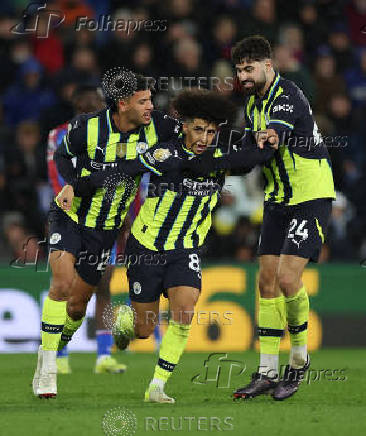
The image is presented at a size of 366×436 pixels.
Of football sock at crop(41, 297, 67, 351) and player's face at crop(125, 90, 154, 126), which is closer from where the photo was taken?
football sock at crop(41, 297, 67, 351)

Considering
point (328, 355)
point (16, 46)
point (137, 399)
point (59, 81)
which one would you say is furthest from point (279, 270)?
point (16, 46)

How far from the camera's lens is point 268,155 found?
303 inches

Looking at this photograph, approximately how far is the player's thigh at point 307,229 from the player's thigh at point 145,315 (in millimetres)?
991

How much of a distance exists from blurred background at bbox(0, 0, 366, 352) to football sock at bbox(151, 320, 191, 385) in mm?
4557

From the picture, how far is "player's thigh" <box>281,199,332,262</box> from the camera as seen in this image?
310 inches

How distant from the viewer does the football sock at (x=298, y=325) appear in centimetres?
802

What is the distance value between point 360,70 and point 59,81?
3.78 metres

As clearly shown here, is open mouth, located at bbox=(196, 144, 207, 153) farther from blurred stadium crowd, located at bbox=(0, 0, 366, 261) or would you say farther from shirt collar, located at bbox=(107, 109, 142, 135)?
blurred stadium crowd, located at bbox=(0, 0, 366, 261)

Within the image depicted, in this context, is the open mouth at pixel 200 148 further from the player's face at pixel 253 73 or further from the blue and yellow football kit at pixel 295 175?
the player's face at pixel 253 73

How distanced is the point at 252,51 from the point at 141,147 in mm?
1042

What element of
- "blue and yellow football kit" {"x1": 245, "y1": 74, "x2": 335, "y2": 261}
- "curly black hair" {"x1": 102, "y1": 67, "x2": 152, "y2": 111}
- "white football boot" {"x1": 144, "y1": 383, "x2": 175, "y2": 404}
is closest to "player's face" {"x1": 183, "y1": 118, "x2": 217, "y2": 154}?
"blue and yellow football kit" {"x1": 245, "y1": 74, "x2": 335, "y2": 261}

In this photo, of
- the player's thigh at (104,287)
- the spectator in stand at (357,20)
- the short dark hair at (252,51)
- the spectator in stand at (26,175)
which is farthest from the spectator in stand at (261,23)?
the short dark hair at (252,51)

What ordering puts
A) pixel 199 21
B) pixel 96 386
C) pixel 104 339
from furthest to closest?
1. pixel 199 21
2. pixel 104 339
3. pixel 96 386

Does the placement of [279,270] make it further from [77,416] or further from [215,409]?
[77,416]
